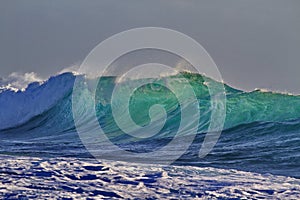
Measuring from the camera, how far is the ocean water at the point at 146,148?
1131 cm

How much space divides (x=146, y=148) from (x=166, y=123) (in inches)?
167

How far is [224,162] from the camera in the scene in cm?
1517

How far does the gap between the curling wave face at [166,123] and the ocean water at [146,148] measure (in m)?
0.03

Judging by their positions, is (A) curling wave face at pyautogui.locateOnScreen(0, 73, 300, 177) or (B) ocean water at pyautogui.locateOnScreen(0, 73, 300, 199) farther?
(A) curling wave face at pyautogui.locateOnScreen(0, 73, 300, 177)

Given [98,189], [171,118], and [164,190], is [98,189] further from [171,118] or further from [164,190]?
[171,118]

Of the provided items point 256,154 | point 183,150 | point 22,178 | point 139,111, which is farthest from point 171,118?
point 22,178

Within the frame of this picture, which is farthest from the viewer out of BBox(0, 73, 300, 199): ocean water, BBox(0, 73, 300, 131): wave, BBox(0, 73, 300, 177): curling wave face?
BBox(0, 73, 300, 131): wave

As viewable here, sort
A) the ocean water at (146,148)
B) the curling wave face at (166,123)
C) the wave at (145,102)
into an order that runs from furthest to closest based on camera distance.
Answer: the wave at (145,102) → the curling wave face at (166,123) → the ocean water at (146,148)

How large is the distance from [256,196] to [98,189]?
2.81m

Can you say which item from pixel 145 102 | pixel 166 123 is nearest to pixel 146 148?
pixel 166 123

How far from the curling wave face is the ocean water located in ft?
0.10

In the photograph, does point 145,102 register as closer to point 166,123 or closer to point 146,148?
point 166,123

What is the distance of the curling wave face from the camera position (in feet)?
52.2

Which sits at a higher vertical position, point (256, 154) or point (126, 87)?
point (126, 87)
